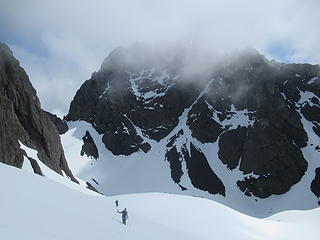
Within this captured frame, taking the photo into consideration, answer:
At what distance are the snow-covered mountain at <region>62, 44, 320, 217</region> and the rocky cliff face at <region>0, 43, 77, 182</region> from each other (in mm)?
54627

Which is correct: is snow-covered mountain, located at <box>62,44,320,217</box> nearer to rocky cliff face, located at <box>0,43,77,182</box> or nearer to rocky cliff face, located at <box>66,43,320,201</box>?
rocky cliff face, located at <box>66,43,320,201</box>

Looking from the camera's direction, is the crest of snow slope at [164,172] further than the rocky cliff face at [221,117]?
No

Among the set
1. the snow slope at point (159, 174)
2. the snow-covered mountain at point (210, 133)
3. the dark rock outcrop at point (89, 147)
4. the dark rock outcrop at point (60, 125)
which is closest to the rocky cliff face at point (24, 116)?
the snow slope at point (159, 174)

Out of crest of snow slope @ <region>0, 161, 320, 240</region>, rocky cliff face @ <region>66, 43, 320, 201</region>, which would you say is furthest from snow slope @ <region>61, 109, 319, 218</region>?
crest of snow slope @ <region>0, 161, 320, 240</region>

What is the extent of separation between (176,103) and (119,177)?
147 feet

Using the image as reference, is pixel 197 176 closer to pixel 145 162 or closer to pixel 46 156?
pixel 145 162

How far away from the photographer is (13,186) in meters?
21.3

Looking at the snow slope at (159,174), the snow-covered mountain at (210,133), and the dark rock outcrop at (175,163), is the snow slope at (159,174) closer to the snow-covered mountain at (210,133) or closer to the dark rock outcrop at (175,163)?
the snow-covered mountain at (210,133)

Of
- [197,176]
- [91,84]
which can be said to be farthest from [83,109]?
[197,176]

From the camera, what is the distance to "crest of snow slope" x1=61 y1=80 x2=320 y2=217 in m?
148

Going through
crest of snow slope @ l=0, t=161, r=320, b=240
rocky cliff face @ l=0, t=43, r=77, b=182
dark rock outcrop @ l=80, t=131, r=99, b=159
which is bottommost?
crest of snow slope @ l=0, t=161, r=320, b=240

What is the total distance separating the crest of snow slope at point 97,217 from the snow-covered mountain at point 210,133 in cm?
11160

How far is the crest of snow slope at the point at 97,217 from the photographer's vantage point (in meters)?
15.1

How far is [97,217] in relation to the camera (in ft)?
64.6
